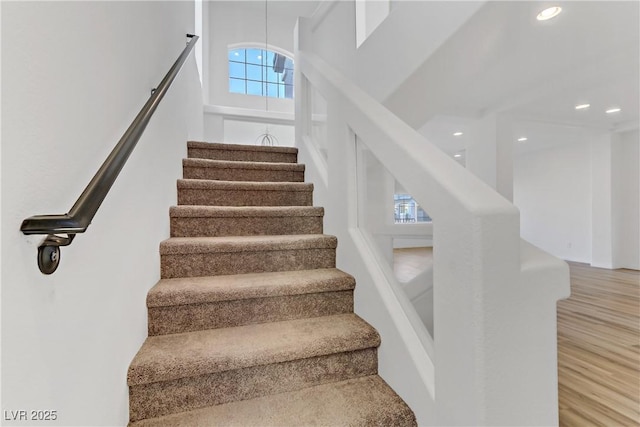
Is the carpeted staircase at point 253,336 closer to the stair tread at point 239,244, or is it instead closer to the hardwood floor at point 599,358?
the stair tread at point 239,244

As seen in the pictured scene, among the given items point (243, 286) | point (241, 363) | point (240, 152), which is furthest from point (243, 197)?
point (241, 363)

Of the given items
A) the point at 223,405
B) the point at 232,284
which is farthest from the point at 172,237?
the point at 223,405

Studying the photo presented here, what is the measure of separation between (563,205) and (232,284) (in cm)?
782

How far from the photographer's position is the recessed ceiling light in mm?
1756

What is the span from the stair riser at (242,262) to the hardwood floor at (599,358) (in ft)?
5.03

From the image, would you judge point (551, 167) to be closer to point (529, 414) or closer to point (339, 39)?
point (339, 39)

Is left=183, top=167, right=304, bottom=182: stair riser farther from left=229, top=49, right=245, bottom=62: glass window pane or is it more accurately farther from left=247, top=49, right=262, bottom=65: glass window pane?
left=247, top=49, right=262, bottom=65: glass window pane

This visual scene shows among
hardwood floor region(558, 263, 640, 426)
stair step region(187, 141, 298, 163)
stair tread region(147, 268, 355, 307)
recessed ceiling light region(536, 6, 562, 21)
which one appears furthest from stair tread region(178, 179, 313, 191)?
hardwood floor region(558, 263, 640, 426)

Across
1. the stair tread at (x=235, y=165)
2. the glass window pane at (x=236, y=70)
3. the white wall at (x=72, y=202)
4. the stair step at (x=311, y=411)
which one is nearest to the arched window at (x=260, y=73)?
the glass window pane at (x=236, y=70)

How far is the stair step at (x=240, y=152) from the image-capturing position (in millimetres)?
2414

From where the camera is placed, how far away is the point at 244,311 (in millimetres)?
1277

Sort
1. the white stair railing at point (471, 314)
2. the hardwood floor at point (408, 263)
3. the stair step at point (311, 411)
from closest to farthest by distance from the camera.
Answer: the white stair railing at point (471, 314) → the stair step at point (311, 411) → the hardwood floor at point (408, 263)

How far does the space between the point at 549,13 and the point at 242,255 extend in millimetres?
2280

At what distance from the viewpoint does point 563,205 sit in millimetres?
6586
